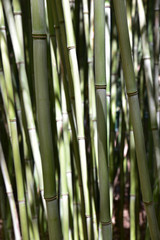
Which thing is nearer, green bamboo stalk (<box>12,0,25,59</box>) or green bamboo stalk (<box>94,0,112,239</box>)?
green bamboo stalk (<box>94,0,112,239</box>)

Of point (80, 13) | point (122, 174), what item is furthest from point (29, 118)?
point (122, 174)

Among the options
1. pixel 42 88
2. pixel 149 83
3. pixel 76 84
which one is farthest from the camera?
pixel 149 83

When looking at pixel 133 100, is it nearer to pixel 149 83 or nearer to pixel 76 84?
pixel 76 84

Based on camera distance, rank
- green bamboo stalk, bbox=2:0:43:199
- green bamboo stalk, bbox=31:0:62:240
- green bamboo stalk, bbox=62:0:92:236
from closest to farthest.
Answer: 1. green bamboo stalk, bbox=31:0:62:240
2. green bamboo stalk, bbox=62:0:92:236
3. green bamboo stalk, bbox=2:0:43:199

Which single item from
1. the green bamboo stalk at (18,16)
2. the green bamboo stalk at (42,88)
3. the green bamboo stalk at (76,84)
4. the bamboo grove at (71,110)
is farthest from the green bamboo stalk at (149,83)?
the green bamboo stalk at (42,88)

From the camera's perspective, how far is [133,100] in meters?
0.49

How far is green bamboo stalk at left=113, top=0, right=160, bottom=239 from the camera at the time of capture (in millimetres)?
437

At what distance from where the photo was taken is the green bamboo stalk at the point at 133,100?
1.43ft

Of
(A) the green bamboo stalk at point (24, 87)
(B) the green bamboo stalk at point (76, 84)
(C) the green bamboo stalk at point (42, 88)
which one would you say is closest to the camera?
(C) the green bamboo stalk at point (42, 88)

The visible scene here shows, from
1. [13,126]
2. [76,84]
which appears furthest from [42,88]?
[13,126]

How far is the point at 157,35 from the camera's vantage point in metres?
0.91

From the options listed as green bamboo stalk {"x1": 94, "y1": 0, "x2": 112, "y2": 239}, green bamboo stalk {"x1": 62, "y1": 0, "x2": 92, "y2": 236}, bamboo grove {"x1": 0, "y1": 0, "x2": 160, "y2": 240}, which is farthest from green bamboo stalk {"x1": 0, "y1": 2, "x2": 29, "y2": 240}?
green bamboo stalk {"x1": 94, "y1": 0, "x2": 112, "y2": 239}

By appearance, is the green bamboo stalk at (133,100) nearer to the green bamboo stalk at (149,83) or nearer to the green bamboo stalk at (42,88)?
the green bamboo stalk at (42,88)

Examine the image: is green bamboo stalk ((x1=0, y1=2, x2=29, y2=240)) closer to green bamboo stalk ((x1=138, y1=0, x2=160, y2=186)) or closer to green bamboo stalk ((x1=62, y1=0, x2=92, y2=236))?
green bamboo stalk ((x1=62, y1=0, x2=92, y2=236))
